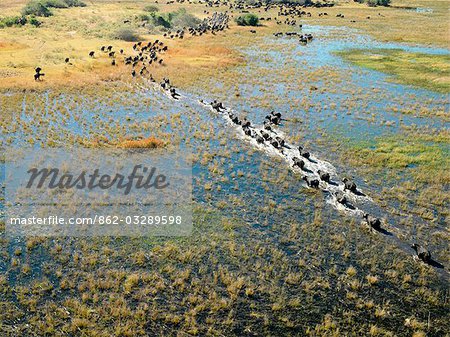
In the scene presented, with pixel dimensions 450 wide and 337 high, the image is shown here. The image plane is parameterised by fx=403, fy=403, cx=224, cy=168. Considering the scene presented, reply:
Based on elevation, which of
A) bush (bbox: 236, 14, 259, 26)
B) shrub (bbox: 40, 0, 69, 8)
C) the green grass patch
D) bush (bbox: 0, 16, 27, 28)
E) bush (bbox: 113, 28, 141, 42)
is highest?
shrub (bbox: 40, 0, 69, 8)

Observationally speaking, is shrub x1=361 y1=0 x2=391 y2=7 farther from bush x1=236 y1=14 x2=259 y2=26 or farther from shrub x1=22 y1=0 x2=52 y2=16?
shrub x1=22 y1=0 x2=52 y2=16

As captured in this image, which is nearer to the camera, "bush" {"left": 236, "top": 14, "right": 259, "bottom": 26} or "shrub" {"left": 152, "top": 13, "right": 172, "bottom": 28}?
"shrub" {"left": 152, "top": 13, "right": 172, "bottom": 28}

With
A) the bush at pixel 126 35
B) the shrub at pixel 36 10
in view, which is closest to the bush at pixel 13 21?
the shrub at pixel 36 10

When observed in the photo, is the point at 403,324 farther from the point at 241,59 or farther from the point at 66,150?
the point at 241,59

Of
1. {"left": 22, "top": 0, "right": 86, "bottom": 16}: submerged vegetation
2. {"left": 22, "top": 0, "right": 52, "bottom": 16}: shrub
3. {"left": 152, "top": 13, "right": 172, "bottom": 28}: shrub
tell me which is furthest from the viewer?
{"left": 22, "top": 0, "right": 86, "bottom": 16}: submerged vegetation

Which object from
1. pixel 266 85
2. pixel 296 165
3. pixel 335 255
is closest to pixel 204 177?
pixel 296 165

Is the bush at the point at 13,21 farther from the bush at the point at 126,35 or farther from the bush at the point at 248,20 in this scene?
the bush at the point at 248,20

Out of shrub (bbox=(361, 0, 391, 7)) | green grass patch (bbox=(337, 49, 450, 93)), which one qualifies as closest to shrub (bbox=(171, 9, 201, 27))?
green grass patch (bbox=(337, 49, 450, 93))

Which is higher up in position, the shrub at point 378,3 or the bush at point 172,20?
the shrub at point 378,3
